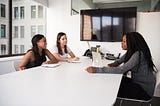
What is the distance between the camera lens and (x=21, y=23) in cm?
423

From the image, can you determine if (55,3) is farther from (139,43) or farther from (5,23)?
(139,43)

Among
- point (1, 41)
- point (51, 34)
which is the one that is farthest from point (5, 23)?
point (51, 34)

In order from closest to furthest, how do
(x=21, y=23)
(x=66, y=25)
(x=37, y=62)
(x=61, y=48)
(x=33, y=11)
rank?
1. (x=37, y=62)
2. (x=61, y=48)
3. (x=21, y=23)
4. (x=66, y=25)
5. (x=33, y=11)

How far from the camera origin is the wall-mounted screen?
3837 millimetres

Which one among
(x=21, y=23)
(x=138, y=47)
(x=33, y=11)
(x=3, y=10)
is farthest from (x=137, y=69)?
(x=33, y=11)

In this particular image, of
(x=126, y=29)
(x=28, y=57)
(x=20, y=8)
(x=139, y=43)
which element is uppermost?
(x=20, y=8)

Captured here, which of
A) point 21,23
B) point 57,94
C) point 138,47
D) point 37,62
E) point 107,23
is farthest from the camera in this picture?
point 21,23

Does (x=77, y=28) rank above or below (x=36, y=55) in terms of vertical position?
above

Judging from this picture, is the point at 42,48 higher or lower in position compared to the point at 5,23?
lower

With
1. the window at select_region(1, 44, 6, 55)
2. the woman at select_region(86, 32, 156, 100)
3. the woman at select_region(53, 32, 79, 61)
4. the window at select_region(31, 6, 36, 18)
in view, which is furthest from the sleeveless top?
the window at select_region(31, 6, 36, 18)

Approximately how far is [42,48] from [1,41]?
1.52m

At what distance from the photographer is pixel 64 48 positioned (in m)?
3.33

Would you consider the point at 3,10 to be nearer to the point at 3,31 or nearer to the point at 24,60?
the point at 3,31

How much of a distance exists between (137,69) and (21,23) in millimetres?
3188
